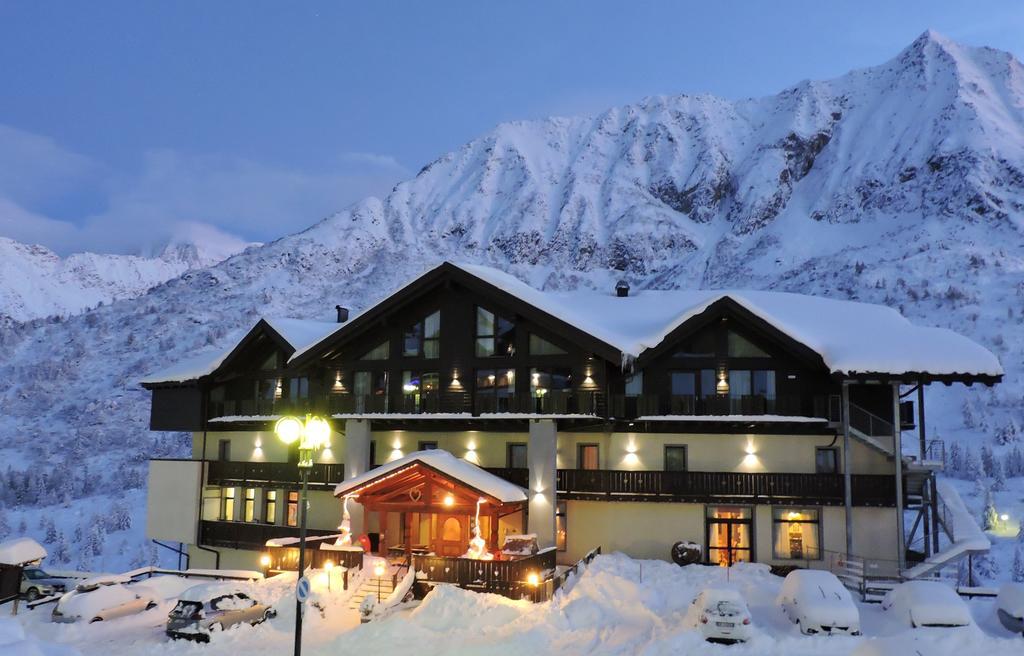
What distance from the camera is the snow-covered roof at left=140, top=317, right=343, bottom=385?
134 feet

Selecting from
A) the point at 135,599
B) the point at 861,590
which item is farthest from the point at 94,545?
the point at 861,590

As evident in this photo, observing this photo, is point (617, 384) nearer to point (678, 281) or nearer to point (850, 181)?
point (678, 281)

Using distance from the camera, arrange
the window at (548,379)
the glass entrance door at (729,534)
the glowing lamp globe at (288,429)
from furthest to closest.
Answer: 1. the window at (548,379)
2. the glass entrance door at (729,534)
3. the glowing lamp globe at (288,429)

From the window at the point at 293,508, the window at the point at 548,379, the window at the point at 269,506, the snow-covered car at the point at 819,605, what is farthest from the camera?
the window at the point at 269,506

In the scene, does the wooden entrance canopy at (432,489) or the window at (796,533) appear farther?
the window at (796,533)

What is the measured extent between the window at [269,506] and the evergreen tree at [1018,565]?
1951 inches

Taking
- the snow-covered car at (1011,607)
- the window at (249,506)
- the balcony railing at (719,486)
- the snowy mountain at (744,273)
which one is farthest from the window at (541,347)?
the snowy mountain at (744,273)

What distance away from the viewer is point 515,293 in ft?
114

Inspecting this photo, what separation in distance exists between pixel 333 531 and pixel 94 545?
218 ft

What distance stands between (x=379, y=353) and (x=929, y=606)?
76.4 feet

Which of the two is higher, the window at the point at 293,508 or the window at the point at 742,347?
the window at the point at 742,347

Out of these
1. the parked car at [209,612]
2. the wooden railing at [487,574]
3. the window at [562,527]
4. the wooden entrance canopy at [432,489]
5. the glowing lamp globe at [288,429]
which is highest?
the glowing lamp globe at [288,429]

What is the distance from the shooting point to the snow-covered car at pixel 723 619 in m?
22.1

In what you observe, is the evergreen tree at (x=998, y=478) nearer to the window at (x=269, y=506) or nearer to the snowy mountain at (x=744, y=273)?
the snowy mountain at (x=744, y=273)
